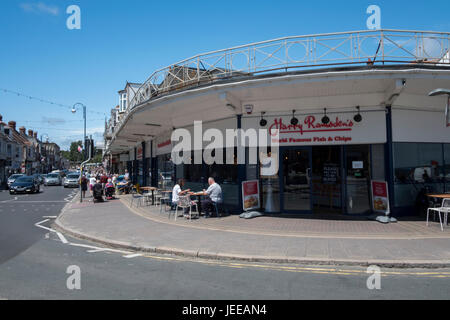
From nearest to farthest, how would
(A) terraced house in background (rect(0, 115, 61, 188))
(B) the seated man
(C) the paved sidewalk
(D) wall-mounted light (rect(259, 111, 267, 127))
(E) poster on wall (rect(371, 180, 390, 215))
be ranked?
1. (C) the paved sidewalk
2. (E) poster on wall (rect(371, 180, 390, 215))
3. (D) wall-mounted light (rect(259, 111, 267, 127))
4. (B) the seated man
5. (A) terraced house in background (rect(0, 115, 61, 188))

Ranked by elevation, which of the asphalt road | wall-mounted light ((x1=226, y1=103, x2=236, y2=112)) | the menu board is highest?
wall-mounted light ((x1=226, y1=103, x2=236, y2=112))

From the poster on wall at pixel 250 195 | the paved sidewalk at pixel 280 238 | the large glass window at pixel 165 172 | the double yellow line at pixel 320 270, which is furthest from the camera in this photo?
the large glass window at pixel 165 172

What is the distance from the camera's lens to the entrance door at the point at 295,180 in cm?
1089

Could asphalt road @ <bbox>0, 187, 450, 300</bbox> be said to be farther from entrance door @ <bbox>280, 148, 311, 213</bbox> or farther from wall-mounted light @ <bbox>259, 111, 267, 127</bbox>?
wall-mounted light @ <bbox>259, 111, 267, 127</bbox>

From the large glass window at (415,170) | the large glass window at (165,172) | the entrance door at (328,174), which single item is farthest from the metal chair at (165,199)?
the large glass window at (415,170)

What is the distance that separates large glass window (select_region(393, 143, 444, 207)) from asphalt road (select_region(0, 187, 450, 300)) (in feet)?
17.7

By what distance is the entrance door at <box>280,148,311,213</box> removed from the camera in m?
10.9

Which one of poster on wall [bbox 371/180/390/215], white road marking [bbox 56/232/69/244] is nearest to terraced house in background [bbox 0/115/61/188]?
white road marking [bbox 56/232/69/244]

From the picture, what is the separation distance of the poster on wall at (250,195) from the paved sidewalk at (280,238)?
0.61 meters

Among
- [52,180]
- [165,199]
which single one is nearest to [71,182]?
[52,180]

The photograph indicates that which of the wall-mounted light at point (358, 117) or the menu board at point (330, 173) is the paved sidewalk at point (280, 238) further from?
the wall-mounted light at point (358, 117)

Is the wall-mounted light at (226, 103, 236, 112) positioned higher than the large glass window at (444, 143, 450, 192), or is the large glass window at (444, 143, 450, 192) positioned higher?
the wall-mounted light at (226, 103, 236, 112)
